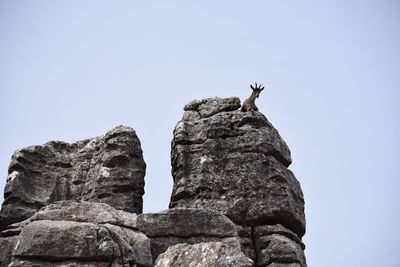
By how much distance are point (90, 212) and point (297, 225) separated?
11.0 meters

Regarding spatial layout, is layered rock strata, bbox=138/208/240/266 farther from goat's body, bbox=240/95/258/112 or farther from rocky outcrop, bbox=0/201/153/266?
goat's body, bbox=240/95/258/112

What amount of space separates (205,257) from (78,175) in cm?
1810

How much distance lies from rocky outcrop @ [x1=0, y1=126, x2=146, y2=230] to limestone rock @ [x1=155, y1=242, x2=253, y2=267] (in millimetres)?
11784

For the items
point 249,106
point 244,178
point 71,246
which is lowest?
point 71,246

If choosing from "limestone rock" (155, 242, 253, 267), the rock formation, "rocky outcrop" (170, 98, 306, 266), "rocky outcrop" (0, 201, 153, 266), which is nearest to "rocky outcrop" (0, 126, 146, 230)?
the rock formation

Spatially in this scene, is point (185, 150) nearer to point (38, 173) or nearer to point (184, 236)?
point (184, 236)

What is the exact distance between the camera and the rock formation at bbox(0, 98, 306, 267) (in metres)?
14.4

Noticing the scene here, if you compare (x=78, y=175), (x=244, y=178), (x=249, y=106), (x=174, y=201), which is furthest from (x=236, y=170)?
(x=78, y=175)

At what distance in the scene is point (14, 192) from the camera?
89.3ft

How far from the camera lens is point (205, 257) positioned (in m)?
12.9

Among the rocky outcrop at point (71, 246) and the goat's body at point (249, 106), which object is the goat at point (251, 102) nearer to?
the goat's body at point (249, 106)

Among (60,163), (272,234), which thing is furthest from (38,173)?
(272,234)

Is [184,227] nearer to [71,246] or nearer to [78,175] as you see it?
[71,246]

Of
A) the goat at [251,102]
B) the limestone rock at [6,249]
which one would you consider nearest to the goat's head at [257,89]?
the goat at [251,102]
